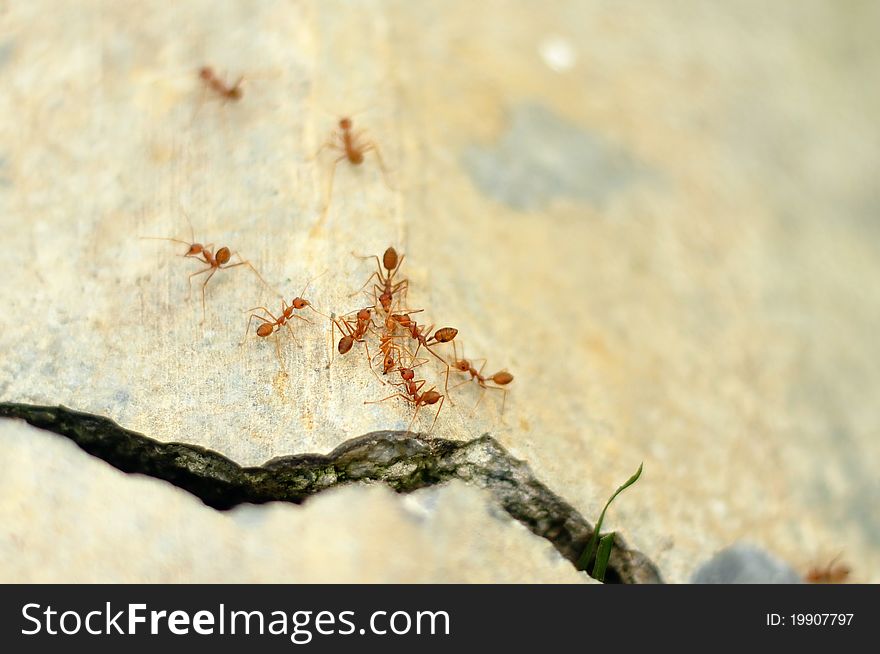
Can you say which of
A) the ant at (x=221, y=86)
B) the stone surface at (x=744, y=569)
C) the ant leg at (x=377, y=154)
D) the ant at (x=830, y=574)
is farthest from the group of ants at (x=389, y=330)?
the ant at (x=830, y=574)

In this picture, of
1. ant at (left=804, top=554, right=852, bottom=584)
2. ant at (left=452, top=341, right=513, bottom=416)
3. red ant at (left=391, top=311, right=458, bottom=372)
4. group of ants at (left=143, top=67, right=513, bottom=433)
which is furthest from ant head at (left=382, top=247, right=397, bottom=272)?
ant at (left=804, top=554, right=852, bottom=584)

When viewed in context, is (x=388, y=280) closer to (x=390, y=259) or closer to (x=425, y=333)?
(x=390, y=259)

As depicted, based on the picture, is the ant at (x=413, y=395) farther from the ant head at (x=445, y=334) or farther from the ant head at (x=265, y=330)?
the ant head at (x=265, y=330)

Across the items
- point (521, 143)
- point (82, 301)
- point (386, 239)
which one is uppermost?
point (521, 143)

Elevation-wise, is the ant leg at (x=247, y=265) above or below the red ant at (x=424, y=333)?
above

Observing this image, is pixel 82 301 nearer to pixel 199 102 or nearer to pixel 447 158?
pixel 199 102

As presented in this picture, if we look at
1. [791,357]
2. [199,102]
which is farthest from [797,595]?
[199,102]
